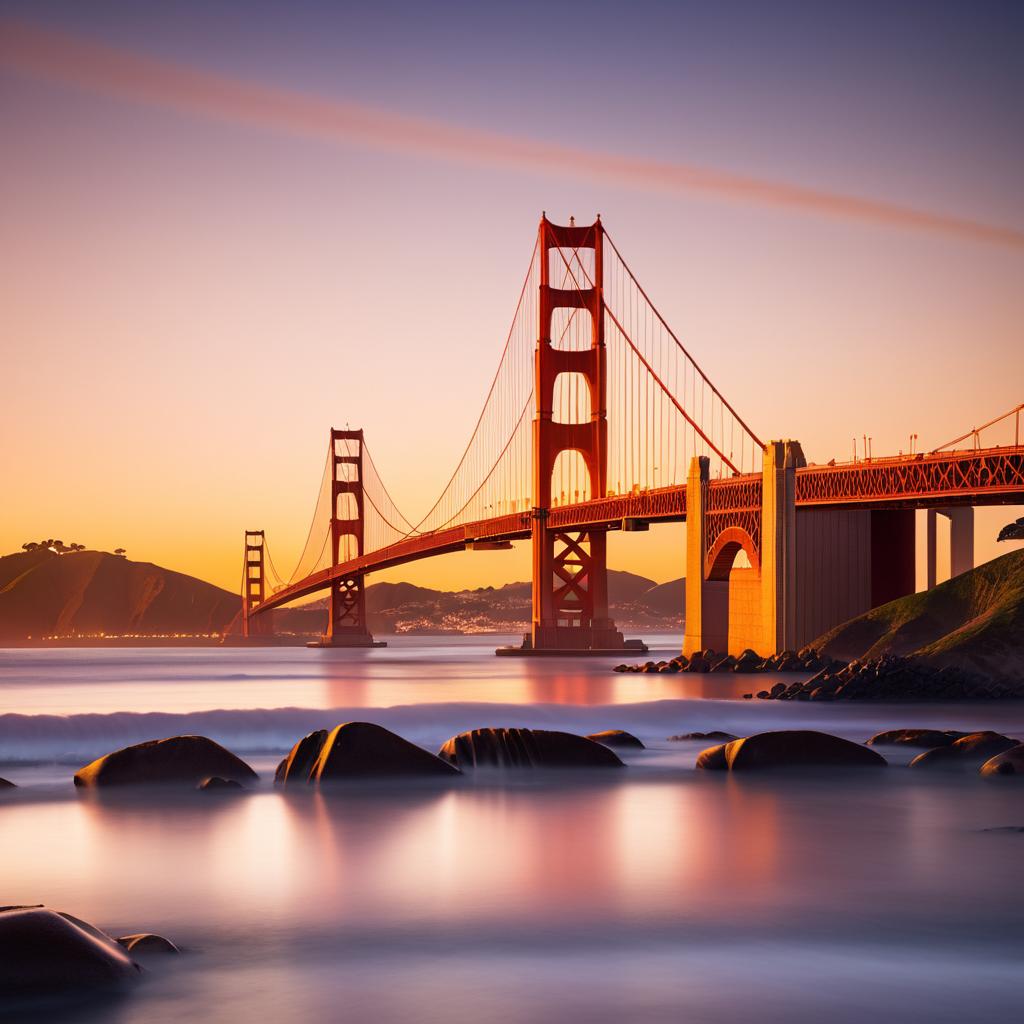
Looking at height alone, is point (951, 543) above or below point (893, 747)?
above

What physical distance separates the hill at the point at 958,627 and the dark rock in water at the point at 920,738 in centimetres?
1383

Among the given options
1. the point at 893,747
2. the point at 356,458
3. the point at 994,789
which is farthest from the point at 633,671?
the point at 356,458

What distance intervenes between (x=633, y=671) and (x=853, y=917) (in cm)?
3917

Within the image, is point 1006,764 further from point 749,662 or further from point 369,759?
point 749,662

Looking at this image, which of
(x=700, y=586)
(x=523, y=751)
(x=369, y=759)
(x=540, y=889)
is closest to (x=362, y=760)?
(x=369, y=759)

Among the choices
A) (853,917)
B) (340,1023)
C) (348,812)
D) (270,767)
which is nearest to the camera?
(340,1023)

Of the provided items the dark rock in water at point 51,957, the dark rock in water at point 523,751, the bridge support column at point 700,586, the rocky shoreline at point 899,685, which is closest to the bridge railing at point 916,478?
the bridge support column at point 700,586

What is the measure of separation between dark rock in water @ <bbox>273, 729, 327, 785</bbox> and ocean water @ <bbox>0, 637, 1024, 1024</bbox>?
0.73ft

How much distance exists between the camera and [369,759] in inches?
496

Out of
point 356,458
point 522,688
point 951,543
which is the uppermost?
point 356,458

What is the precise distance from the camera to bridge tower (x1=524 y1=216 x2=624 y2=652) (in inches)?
2346

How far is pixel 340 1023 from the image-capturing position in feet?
17.0

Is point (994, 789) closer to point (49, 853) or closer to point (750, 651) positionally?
point (49, 853)

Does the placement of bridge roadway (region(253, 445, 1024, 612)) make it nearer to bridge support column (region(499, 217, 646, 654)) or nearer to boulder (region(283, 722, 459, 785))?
bridge support column (region(499, 217, 646, 654))
